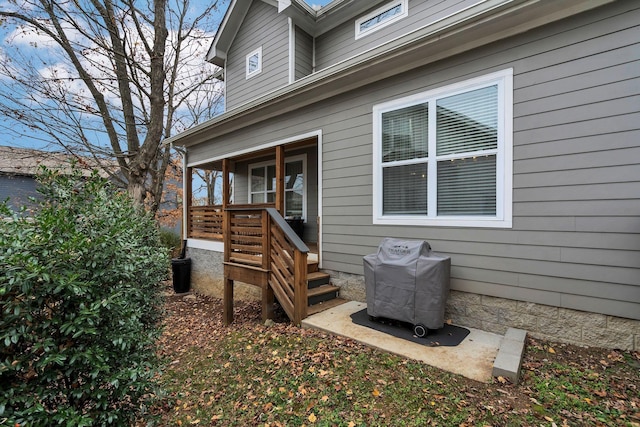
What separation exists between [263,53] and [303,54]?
1.30 m

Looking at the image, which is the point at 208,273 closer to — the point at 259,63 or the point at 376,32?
the point at 259,63

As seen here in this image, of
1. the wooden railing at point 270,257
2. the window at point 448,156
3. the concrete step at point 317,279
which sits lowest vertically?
the concrete step at point 317,279

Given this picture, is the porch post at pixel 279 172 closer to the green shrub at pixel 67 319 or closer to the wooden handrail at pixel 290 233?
→ the wooden handrail at pixel 290 233

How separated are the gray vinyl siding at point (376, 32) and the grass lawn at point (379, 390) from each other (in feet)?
19.0

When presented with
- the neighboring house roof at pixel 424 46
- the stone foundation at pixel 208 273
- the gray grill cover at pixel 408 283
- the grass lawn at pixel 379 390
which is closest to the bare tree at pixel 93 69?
the stone foundation at pixel 208 273

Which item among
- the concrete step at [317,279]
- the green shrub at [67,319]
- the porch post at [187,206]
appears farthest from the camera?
the porch post at [187,206]

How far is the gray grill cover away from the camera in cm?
323

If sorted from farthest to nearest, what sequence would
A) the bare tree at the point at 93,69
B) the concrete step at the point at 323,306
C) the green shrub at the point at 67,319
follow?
the bare tree at the point at 93,69 → the concrete step at the point at 323,306 → the green shrub at the point at 67,319

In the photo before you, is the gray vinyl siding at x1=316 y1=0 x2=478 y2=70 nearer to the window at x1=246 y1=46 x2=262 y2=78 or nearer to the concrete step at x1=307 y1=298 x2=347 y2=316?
the window at x1=246 y1=46 x2=262 y2=78

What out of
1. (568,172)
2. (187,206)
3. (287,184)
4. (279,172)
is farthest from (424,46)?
(187,206)

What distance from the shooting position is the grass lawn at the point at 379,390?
83.3 inches

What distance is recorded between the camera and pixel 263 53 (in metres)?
7.81

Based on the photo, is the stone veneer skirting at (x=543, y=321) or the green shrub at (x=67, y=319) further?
the stone veneer skirting at (x=543, y=321)

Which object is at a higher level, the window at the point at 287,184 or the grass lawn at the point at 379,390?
the window at the point at 287,184
